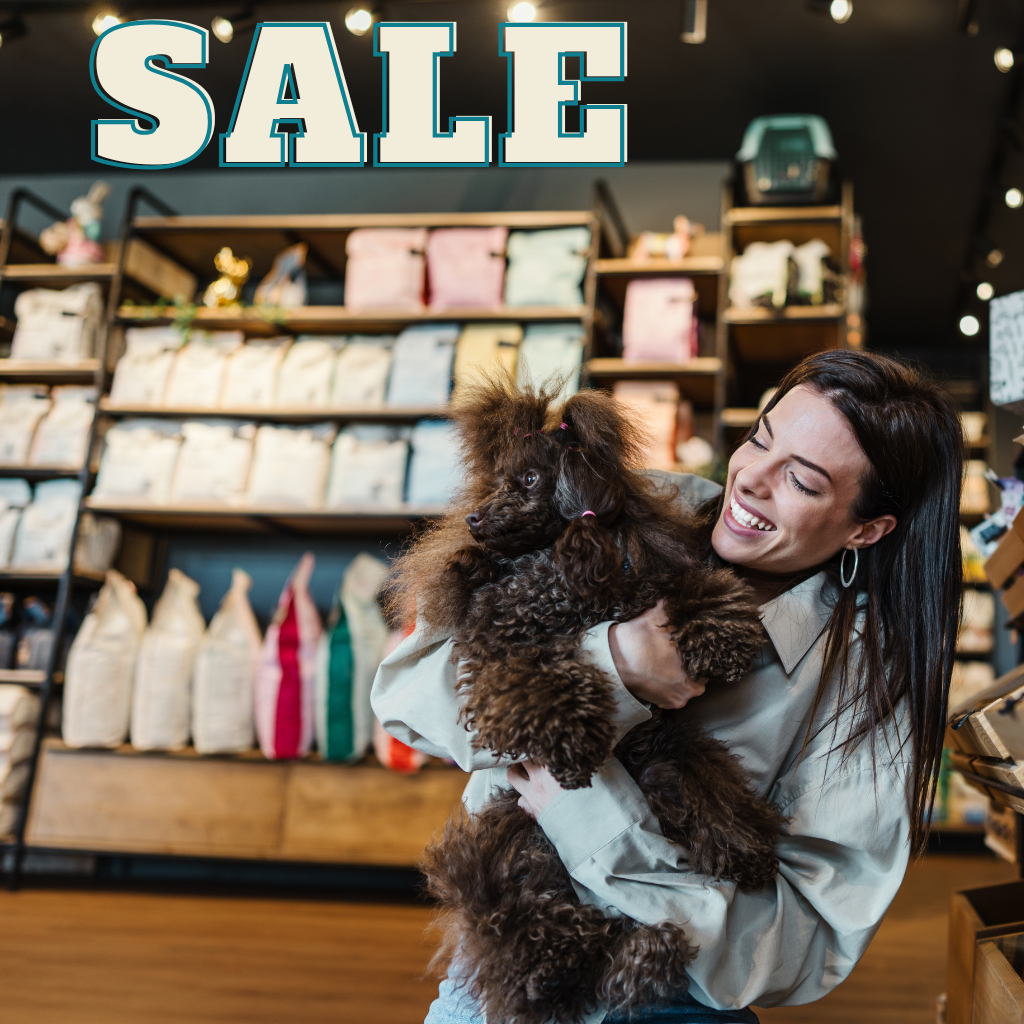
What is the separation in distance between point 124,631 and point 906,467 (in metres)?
3.11

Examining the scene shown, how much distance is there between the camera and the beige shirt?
0.94 metres

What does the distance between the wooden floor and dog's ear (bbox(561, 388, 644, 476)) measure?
182 cm

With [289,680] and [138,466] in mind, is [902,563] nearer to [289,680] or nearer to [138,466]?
[289,680]

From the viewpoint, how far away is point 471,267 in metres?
3.62

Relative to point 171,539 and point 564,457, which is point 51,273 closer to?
point 171,539

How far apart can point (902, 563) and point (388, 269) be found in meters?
2.91

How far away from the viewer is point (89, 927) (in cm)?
296

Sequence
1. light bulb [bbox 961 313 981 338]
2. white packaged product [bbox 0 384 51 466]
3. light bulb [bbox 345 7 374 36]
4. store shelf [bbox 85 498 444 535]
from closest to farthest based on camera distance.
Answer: light bulb [bbox 345 7 374 36] → store shelf [bbox 85 498 444 535] → white packaged product [bbox 0 384 51 466] → light bulb [bbox 961 313 981 338]

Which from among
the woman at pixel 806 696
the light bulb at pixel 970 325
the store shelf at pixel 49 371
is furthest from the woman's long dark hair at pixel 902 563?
the light bulb at pixel 970 325

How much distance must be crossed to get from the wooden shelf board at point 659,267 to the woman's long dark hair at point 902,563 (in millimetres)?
2516

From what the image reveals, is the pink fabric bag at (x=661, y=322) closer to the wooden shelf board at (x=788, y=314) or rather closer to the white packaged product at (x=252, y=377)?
the wooden shelf board at (x=788, y=314)

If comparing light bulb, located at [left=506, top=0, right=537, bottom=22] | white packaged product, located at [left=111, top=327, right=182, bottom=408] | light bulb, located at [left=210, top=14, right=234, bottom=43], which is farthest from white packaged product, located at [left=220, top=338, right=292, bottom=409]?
light bulb, located at [left=506, top=0, right=537, bottom=22]

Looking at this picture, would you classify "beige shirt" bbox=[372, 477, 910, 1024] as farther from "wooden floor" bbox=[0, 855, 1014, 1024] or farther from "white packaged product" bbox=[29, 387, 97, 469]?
"white packaged product" bbox=[29, 387, 97, 469]

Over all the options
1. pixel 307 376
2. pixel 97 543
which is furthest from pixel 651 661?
pixel 97 543
